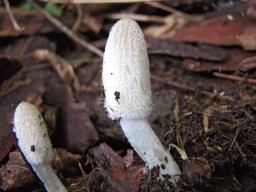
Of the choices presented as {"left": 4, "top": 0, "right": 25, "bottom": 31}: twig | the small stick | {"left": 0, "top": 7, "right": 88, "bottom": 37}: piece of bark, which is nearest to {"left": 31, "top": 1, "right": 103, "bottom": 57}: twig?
{"left": 0, "top": 7, "right": 88, "bottom": 37}: piece of bark

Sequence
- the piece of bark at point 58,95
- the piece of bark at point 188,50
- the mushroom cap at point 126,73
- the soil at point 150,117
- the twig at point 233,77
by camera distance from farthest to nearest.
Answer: the piece of bark at point 58,95 → the piece of bark at point 188,50 → the twig at point 233,77 → the soil at point 150,117 → the mushroom cap at point 126,73

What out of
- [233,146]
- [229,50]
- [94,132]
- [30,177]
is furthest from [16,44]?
[233,146]

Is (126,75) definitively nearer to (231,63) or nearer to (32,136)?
(32,136)

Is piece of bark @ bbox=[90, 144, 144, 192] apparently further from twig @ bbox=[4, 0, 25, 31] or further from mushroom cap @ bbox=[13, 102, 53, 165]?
twig @ bbox=[4, 0, 25, 31]

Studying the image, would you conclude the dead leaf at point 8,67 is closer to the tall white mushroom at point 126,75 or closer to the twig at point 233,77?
the tall white mushroom at point 126,75

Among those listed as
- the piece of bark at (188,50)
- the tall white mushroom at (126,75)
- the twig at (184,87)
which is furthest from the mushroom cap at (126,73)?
the piece of bark at (188,50)

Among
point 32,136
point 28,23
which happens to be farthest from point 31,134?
point 28,23

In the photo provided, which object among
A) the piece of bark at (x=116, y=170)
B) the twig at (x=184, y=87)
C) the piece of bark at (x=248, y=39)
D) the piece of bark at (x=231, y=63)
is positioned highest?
the piece of bark at (x=248, y=39)
